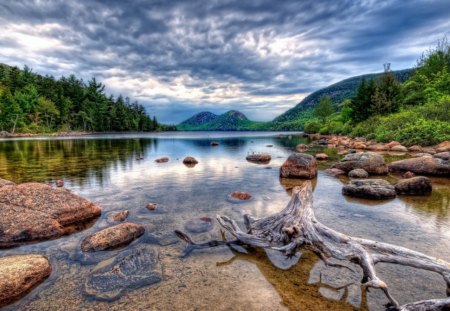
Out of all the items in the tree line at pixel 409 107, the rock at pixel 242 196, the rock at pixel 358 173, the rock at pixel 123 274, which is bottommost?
the rock at pixel 123 274

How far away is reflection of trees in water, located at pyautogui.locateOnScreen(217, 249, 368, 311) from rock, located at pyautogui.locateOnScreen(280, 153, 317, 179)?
10819 millimetres

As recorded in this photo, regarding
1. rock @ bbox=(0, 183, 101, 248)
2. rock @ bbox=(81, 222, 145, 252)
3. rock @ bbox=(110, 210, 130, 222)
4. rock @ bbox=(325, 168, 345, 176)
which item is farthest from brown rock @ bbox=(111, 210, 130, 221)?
rock @ bbox=(325, 168, 345, 176)

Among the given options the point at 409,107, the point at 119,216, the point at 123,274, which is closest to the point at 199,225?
the point at 119,216

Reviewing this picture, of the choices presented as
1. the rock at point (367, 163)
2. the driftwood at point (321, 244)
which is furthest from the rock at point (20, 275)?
the rock at point (367, 163)

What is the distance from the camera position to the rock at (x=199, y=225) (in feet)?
27.4

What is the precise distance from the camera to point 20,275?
5.20 metres

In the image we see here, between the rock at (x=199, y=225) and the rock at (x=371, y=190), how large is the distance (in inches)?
298

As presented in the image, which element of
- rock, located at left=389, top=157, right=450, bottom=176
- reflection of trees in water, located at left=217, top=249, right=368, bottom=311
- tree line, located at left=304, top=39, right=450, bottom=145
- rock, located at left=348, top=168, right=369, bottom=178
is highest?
tree line, located at left=304, top=39, right=450, bottom=145

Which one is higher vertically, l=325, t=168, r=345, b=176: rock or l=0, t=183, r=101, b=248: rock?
l=0, t=183, r=101, b=248: rock

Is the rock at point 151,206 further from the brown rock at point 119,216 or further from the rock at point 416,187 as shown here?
the rock at point 416,187

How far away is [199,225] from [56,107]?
433ft

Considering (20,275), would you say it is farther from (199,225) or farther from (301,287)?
(301,287)

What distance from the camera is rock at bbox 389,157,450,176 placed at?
15.9 metres

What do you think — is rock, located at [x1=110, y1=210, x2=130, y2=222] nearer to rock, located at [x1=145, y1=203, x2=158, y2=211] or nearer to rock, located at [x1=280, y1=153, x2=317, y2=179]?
rock, located at [x1=145, y1=203, x2=158, y2=211]
